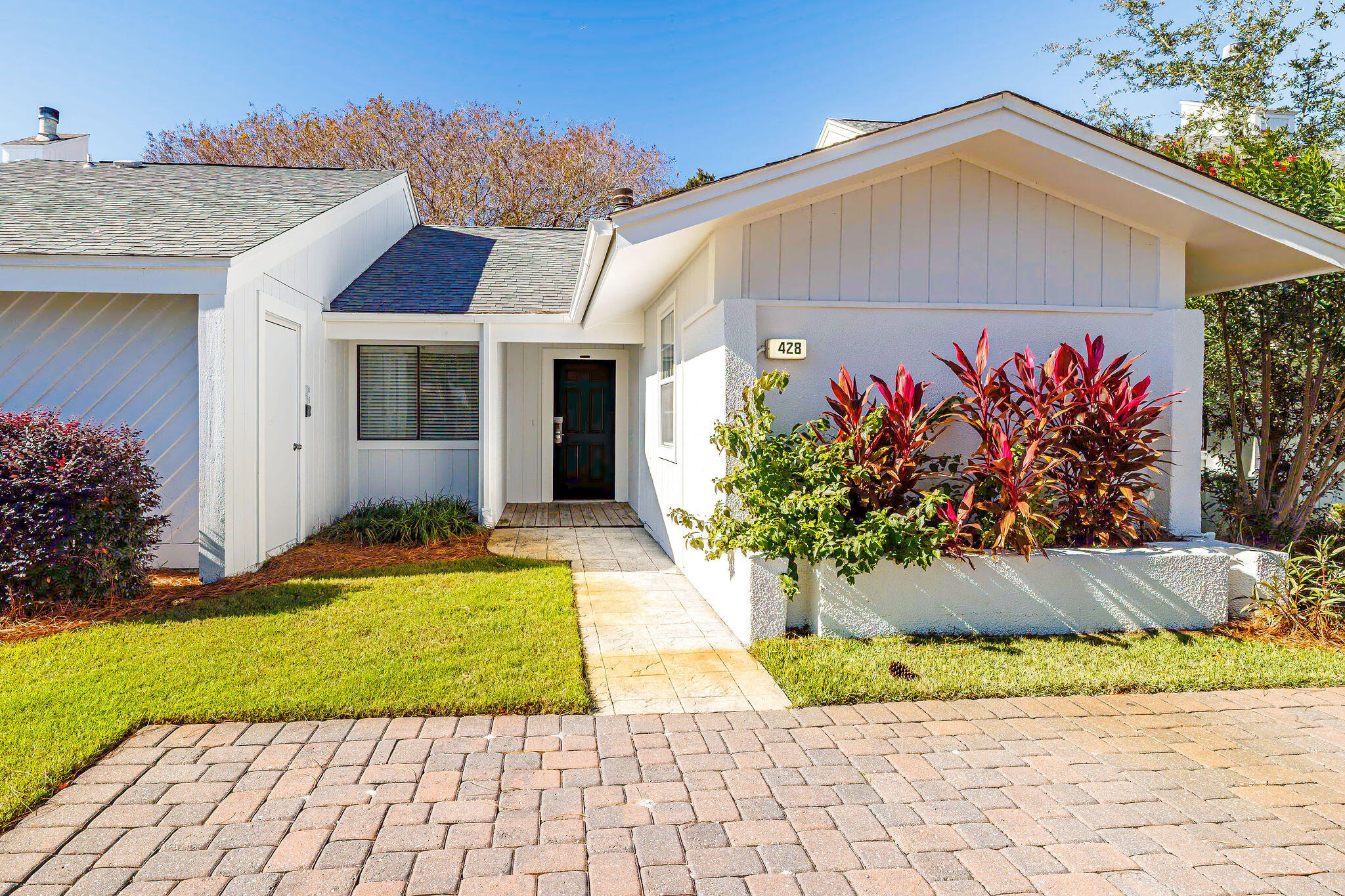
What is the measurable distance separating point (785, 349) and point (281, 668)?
11.0 feet

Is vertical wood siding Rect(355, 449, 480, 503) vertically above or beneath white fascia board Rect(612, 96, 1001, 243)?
beneath

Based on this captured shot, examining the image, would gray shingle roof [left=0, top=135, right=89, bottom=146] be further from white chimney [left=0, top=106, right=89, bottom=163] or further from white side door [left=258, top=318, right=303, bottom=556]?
white side door [left=258, top=318, right=303, bottom=556]

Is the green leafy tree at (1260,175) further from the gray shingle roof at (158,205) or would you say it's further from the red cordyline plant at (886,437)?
the gray shingle roof at (158,205)

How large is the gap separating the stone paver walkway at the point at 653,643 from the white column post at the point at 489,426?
1.39 m

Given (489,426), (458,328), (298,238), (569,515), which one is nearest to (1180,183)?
(489,426)

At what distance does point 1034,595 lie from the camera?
4.65 meters

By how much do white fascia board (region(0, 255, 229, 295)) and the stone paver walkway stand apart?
3.29 m

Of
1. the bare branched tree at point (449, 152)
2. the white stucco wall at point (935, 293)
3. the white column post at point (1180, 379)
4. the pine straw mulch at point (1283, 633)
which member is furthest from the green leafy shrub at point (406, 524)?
the bare branched tree at point (449, 152)

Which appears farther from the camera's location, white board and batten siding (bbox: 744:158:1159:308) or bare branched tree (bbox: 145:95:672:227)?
bare branched tree (bbox: 145:95:672:227)

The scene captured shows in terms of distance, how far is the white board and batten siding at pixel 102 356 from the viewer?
650cm

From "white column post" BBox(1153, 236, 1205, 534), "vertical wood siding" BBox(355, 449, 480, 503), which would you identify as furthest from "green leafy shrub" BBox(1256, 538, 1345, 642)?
"vertical wood siding" BBox(355, 449, 480, 503)

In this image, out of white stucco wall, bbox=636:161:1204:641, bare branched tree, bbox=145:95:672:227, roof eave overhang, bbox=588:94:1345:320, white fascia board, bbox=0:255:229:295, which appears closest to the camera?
roof eave overhang, bbox=588:94:1345:320

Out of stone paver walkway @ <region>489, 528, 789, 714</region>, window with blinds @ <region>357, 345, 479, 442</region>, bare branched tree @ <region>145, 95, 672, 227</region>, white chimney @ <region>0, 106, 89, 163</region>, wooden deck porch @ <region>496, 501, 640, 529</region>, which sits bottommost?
stone paver walkway @ <region>489, 528, 789, 714</region>

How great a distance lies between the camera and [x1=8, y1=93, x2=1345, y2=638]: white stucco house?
4.87 meters
